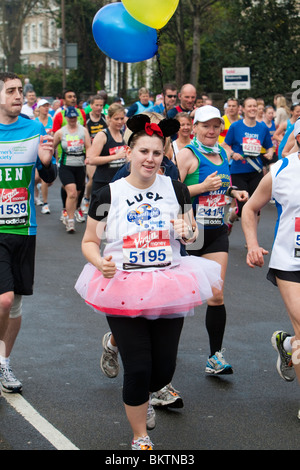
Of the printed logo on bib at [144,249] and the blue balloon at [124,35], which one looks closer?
the printed logo on bib at [144,249]

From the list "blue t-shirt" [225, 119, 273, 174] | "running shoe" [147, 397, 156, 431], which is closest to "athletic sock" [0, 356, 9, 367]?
"running shoe" [147, 397, 156, 431]

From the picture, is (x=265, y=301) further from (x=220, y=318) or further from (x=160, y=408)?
(x=160, y=408)

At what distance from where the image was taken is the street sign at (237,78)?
27.8 metres

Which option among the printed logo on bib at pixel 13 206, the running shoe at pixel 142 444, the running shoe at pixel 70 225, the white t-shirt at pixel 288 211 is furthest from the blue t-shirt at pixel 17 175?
the running shoe at pixel 70 225

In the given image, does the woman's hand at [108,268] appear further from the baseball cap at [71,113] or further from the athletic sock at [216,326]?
the baseball cap at [71,113]

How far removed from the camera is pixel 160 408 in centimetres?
554

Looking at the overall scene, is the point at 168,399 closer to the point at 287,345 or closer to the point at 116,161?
the point at 287,345

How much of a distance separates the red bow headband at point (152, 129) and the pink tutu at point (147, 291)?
30.3 inches

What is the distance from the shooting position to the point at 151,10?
217 inches

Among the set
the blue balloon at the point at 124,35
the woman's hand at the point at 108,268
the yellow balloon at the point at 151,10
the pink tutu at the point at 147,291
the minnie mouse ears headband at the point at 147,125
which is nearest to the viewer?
the woman's hand at the point at 108,268

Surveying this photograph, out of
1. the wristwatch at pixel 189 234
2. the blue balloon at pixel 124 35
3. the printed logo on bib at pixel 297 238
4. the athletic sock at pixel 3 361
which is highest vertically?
the blue balloon at pixel 124 35

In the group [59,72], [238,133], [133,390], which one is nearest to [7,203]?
[133,390]

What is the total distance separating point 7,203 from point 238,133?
21.8 feet

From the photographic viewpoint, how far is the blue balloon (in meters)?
5.95
